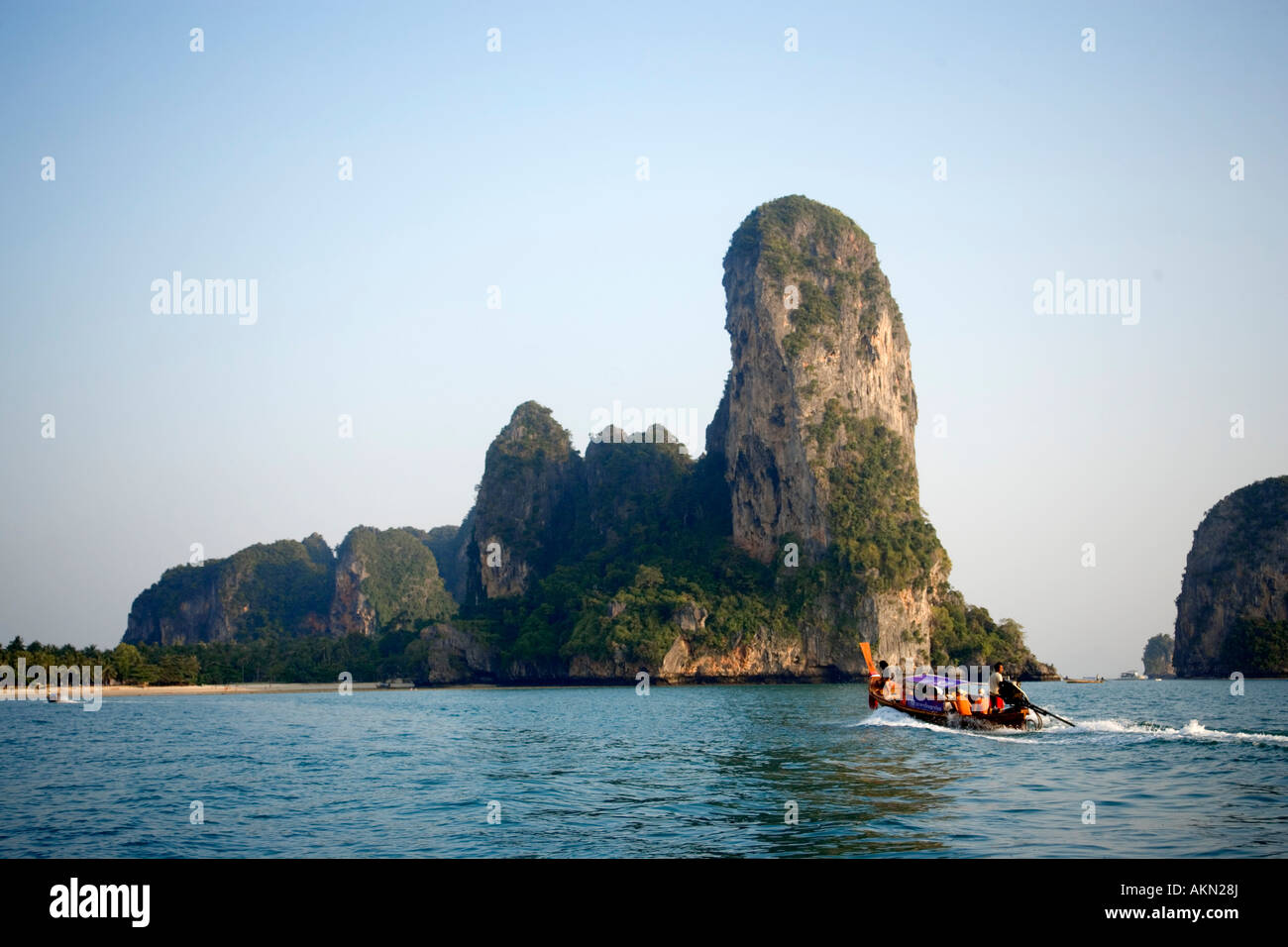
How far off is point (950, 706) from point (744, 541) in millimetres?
Result: 76381

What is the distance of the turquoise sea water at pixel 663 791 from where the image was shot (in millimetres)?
14383

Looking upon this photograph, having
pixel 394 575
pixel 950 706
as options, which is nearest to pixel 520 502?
pixel 394 575

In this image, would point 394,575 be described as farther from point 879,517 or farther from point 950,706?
point 950,706

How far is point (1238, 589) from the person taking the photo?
375 feet

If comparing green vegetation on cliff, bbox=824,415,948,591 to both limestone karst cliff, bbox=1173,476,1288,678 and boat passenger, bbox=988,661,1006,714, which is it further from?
boat passenger, bbox=988,661,1006,714

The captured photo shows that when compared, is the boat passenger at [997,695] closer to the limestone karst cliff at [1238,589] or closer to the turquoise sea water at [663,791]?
the turquoise sea water at [663,791]

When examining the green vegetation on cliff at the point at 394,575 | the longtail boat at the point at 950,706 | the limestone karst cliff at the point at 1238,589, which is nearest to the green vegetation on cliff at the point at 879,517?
the limestone karst cliff at the point at 1238,589

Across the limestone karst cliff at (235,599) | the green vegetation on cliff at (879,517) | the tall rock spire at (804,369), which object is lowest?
the limestone karst cliff at (235,599)

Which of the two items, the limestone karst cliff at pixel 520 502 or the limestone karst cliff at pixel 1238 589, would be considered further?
the limestone karst cliff at pixel 520 502

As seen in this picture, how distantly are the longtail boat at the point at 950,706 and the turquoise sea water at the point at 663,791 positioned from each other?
23.2 inches

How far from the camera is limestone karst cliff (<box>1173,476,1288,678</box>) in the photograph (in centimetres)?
11087

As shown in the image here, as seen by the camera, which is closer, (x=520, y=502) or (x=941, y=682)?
(x=941, y=682)
